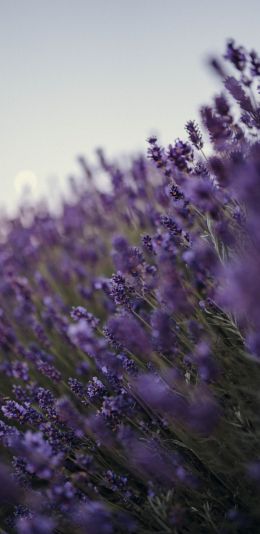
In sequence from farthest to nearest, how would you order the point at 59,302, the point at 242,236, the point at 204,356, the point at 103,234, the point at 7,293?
1. the point at 103,234
2. the point at 7,293
3. the point at 59,302
4. the point at 242,236
5. the point at 204,356

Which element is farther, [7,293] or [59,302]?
[7,293]

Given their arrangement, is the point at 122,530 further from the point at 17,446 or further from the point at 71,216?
the point at 71,216

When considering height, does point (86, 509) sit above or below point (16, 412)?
below

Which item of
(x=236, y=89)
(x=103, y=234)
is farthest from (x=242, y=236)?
(x=103, y=234)

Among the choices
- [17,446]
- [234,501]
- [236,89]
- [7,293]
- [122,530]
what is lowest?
[234,501]

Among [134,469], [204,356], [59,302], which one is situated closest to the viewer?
[204,356]

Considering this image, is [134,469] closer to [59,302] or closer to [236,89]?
[236,89]

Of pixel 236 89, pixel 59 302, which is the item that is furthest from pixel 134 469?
pixel 59 302

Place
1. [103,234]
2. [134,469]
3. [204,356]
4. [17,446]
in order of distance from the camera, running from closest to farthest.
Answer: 1. [204,356]
2. [17,446]
3. [134,469]
4. [103,234]

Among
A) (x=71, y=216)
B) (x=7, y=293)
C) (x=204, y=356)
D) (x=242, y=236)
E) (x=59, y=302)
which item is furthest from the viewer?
(x=71, y=216)
